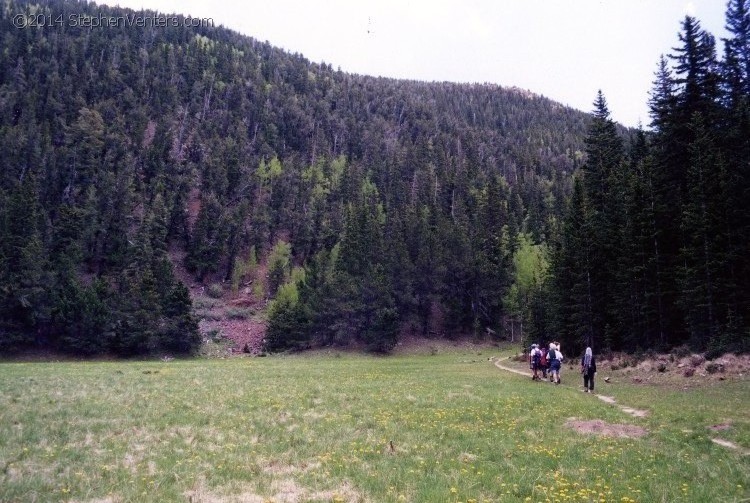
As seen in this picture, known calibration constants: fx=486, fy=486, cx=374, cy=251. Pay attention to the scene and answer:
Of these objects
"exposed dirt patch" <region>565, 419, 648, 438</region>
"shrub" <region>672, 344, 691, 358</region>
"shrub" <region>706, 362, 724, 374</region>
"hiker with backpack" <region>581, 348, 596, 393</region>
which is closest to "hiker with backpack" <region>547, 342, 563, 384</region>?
"hiker with backpack" <region>581, 348, 596, 393</region>

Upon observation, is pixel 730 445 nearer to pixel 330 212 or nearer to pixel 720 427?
pixel 720 427

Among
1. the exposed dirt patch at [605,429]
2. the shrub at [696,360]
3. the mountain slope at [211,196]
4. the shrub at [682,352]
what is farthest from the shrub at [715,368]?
the mountain slope at [211,196]

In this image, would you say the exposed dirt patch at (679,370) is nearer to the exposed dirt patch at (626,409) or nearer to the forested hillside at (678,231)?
the forested hillside at (678,231)

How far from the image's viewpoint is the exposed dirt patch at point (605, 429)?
15.1 m

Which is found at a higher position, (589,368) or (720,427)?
(720,427)

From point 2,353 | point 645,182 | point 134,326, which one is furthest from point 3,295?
point 645,182

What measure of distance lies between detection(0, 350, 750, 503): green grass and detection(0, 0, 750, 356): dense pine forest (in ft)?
66.8

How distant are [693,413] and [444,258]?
77610 mm

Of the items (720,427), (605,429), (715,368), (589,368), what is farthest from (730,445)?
(715,368)

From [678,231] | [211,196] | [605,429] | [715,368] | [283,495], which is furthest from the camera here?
[211,196]

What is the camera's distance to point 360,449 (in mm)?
13102

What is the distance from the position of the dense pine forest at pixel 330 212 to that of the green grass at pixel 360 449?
66.8ft

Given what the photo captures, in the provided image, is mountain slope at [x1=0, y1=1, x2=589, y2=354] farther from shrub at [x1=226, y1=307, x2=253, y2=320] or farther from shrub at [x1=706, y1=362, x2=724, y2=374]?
shrub at [x1=706, y1=362, x2=724, y2=374]

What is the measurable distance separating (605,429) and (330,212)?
119 m
